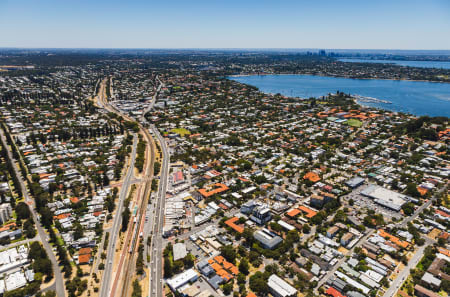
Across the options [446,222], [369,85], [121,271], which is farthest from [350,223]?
[369,85]

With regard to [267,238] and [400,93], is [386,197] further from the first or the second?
[400,93]

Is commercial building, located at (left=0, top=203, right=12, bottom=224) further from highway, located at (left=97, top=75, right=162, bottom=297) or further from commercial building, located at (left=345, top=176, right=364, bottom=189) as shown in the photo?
commercial building, located at (left=345, top=176, right=364, bottom=189)

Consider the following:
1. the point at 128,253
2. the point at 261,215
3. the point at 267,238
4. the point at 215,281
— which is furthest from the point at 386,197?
the point at 128,253

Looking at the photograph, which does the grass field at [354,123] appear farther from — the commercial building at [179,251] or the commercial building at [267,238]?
the commercial building at [179,251]

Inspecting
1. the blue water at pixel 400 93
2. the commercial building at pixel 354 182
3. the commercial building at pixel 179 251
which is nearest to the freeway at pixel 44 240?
the commercial building at pixel 179 251

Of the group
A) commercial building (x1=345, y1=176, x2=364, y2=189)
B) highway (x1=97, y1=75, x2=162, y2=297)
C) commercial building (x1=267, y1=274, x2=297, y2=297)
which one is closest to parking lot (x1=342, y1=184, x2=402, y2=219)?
commercial building (x1=345, y1=176, x2=364, y2=189)

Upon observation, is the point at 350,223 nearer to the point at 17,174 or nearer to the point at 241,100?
the point at 17,174

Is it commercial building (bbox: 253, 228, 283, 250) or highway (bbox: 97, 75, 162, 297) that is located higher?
commercial building (bbox: 253, 228, 283, 250)

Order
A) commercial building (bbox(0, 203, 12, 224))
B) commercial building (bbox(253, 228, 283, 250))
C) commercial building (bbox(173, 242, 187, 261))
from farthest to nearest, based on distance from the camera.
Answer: commercial building (bbox(0, 203, 12, 224)) < commercial building (bbox(253, 228, 283, 250)) < commercial building (bbox(173, 242, 187, 261))
